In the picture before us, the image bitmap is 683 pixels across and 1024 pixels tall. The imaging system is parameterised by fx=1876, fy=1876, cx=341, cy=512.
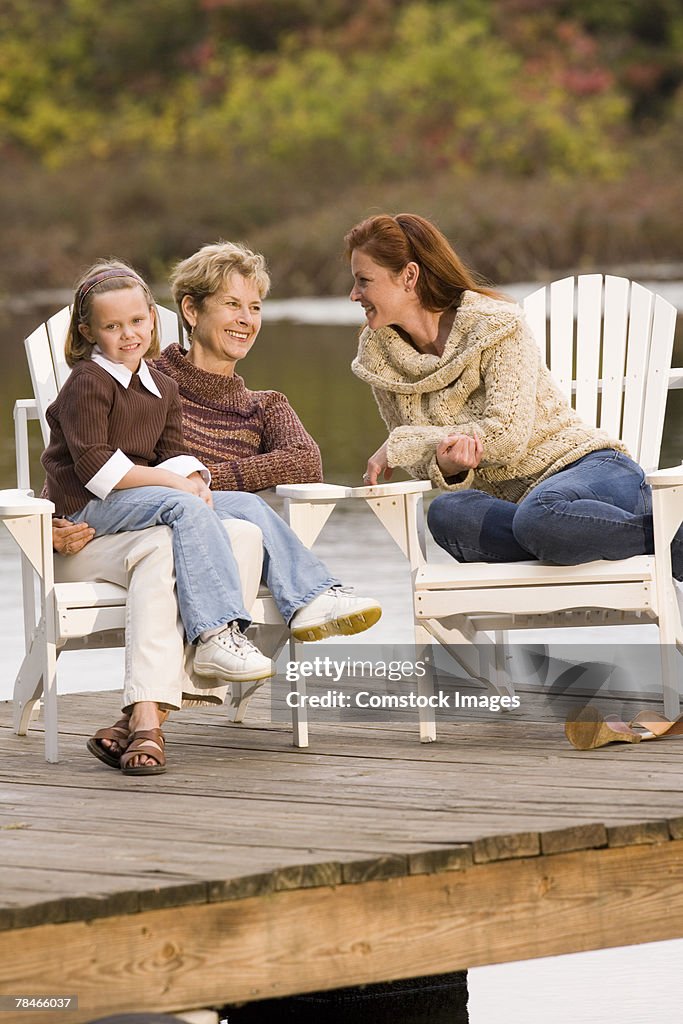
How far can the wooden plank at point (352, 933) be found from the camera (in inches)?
99.6

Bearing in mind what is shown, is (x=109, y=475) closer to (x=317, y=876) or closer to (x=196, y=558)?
(x=196, y=558)

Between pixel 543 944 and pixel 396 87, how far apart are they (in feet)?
86.0

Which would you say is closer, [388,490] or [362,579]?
[388,490]

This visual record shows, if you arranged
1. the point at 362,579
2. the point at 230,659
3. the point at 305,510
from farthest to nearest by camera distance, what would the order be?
the point at 362,579 < the point at 305,510 < the point at 230,659

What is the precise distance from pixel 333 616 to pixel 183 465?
424 mm

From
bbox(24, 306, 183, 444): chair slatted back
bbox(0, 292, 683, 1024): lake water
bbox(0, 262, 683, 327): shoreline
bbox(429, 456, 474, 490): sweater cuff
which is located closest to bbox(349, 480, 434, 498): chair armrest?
bbox(429, 456, 474, 490): sweater cuff

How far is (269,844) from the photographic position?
2.75m

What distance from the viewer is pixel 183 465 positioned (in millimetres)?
3512

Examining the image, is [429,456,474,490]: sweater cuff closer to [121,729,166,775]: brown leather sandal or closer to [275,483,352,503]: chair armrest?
[275,483,352,503]: chair armrest

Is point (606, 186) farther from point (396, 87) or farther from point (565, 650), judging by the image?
point (565, 650)

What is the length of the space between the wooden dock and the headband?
2.97ft

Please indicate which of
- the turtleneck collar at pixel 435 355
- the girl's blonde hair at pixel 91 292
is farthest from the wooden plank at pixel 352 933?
the girl's blonde hair at pixel 91 292

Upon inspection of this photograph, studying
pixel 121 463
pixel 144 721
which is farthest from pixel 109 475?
pixel 144 721

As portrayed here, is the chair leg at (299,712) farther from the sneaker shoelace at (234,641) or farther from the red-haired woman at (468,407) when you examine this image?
the red-haired woman at (468,407)
